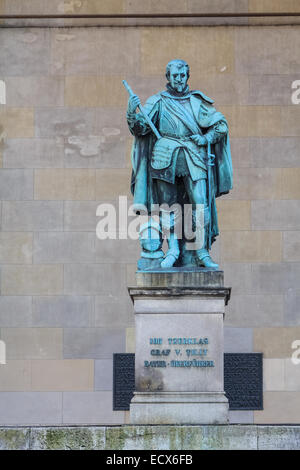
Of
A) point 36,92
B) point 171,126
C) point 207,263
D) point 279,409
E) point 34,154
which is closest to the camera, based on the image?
point 207,263

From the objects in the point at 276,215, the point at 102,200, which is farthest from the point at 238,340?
the point at 102,200

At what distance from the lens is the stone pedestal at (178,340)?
1596 centimetres

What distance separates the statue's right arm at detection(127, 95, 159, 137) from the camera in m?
17.0

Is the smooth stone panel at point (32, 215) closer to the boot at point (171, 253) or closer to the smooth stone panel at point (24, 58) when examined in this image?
the smooth stone panel at point (24, 58)

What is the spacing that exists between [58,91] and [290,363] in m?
6.42

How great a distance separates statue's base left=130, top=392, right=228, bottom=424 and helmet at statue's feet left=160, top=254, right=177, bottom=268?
1910 millimetres

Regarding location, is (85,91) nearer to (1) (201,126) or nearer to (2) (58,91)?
(2) (58,91)

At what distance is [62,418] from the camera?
67.9 ft

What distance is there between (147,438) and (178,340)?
1.88m

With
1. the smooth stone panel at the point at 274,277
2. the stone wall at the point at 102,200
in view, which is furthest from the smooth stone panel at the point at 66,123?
the smooth stone panel at the point at 274,277

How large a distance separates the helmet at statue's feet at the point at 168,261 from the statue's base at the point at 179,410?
6.27 feet

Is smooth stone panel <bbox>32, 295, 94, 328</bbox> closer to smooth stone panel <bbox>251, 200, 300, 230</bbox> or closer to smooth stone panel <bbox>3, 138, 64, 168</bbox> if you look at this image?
smooth stone panel <bbox>3, 138, 64, 168</bbox>

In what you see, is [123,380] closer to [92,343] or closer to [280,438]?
[92,343]

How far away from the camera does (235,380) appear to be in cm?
2089
